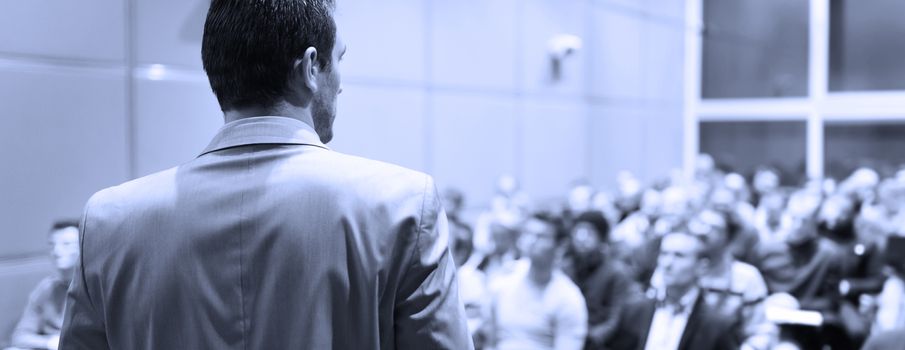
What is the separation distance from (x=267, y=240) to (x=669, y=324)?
3.99 m

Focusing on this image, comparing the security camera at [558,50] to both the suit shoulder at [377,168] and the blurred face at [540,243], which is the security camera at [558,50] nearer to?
the blurred face at [540,243]

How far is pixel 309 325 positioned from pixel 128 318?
255mm

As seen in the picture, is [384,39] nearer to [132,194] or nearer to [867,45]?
[132,194]

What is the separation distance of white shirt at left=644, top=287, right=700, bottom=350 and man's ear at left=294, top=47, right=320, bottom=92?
3.81 meters

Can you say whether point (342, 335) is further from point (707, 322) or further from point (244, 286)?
point (707, 322)

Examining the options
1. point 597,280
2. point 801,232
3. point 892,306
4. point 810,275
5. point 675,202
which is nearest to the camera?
point 892,306

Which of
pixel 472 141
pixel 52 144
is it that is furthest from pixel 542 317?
pixel 472 141

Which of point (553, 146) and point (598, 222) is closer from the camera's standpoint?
point (598, 222)

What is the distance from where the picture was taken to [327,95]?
50.0 inches

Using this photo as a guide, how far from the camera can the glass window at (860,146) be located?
47.8 feet

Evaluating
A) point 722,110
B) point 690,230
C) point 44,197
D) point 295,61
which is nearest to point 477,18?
point 690,230

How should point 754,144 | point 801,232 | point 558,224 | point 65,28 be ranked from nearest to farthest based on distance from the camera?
point 65,28
point 558,224
point 801,232
point 754,144

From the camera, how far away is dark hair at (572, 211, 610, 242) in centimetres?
725

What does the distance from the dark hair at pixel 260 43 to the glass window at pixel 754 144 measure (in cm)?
1454
